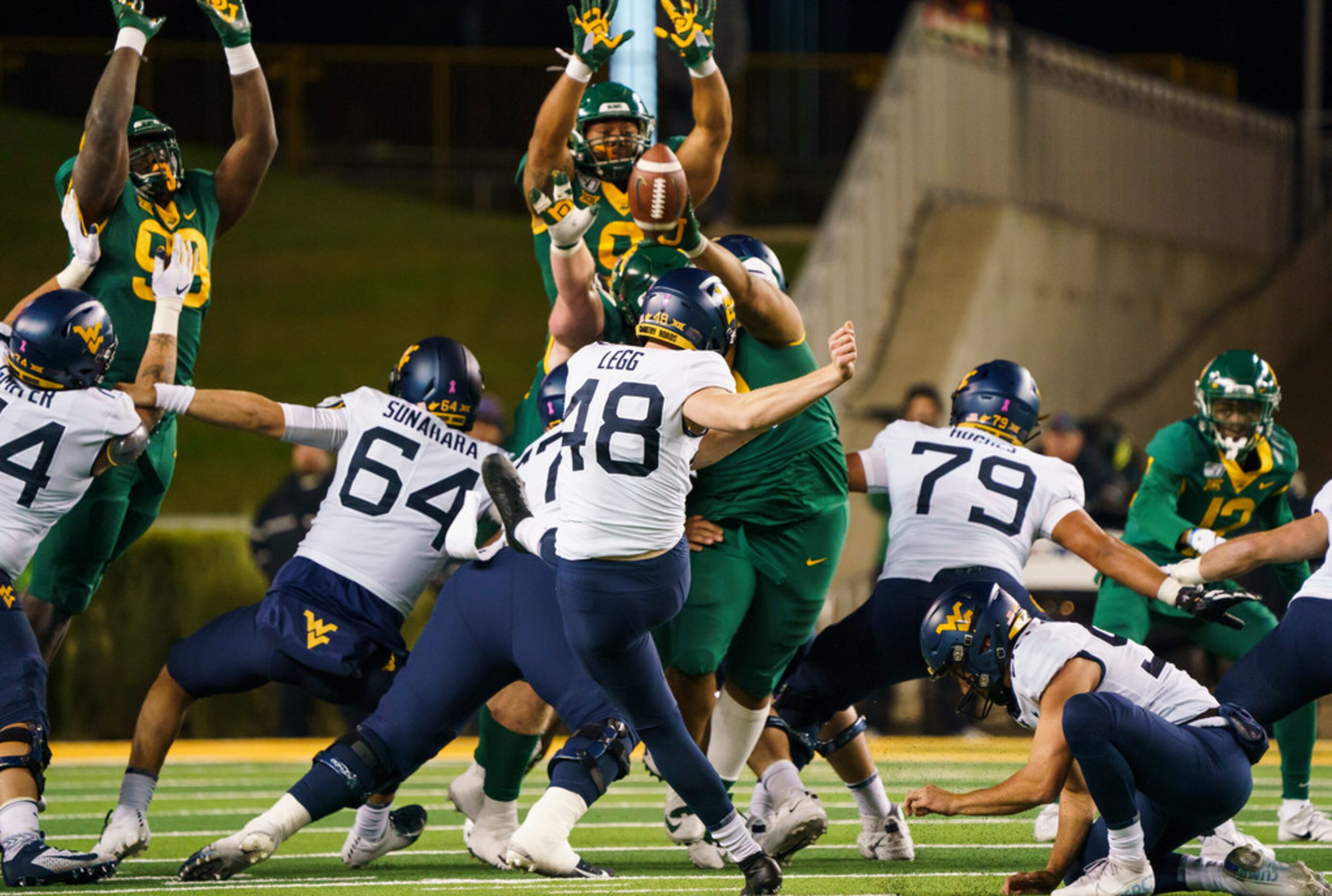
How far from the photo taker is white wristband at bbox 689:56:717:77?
23.2ft

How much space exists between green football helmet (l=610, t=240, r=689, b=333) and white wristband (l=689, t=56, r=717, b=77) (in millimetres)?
633

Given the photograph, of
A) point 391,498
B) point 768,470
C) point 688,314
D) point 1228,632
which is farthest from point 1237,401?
point 391,498

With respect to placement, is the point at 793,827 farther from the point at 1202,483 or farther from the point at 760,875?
the point at 1202,483

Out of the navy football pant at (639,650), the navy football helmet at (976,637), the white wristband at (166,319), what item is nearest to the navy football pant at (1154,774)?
the navy football helmet at (976,637)

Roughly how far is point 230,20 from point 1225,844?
4403 mm

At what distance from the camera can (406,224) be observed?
20875mm

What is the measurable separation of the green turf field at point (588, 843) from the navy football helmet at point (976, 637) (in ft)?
1.99

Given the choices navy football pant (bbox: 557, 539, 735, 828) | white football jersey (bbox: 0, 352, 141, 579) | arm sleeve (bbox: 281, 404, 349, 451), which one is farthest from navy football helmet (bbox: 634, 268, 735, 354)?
white football jersey (bbox: 0, 352, 141, 579)

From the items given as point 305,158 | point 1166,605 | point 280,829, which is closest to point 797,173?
point 305,158

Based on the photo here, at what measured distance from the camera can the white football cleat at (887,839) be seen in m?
6.71

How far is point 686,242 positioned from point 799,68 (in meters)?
14.6

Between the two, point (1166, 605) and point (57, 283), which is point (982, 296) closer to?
point (1166, 605)

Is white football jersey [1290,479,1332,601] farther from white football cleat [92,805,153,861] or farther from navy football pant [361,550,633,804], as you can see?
white football cleat [92,805,153,861]

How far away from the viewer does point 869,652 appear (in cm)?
666
